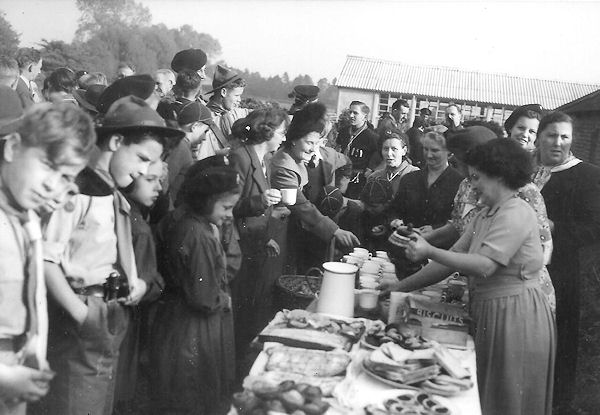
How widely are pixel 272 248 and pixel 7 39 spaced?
2.93 meters

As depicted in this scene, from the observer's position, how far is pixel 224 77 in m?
5.72

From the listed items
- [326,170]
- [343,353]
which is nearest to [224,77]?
[326,170]

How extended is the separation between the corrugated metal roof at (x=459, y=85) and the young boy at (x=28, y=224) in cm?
2265

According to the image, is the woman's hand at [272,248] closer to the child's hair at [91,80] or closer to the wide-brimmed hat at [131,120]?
the wide-brimmed hat at [131,120]

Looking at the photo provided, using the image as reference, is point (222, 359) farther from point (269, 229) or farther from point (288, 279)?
point (269, 229)

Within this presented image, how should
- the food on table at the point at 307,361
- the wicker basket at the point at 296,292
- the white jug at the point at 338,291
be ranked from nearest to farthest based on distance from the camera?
the food on table at the point at 307,361, the white jug at the point at 338,291, the wicker basket at the point at 296,292

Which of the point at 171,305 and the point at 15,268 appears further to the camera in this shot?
the point at 171,305

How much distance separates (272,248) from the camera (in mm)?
4418

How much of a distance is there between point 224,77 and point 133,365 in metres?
3.51

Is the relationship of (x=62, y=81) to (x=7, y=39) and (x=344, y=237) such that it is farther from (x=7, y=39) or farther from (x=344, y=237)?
(x=344, y=237)

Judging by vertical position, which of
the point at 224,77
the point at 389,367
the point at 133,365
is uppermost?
the point at 224,77

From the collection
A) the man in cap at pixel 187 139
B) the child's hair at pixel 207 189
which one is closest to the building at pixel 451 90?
the man in cap at pixel 187 139

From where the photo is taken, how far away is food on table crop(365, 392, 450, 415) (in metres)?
1.93

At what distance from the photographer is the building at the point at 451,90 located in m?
23.4
